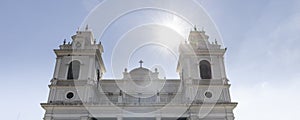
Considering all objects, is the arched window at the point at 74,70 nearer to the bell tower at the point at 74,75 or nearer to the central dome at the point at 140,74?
the bell tower at the point at 74,75

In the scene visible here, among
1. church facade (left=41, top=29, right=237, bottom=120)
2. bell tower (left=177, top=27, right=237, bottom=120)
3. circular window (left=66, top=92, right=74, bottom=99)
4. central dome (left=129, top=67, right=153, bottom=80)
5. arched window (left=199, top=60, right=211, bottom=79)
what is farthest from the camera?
central dome (left=129, top=67, right=153, bottom=80)

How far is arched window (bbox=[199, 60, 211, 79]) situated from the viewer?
88.4ft

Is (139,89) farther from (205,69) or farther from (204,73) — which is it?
(205,69)

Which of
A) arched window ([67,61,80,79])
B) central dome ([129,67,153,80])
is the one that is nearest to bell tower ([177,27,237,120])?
central dome ([129,67,153,80])

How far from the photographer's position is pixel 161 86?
88.5 feet

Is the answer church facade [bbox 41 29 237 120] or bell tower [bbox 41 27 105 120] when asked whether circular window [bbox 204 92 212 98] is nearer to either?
church facade [bbox 41 29 237 120]

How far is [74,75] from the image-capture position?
26.4m

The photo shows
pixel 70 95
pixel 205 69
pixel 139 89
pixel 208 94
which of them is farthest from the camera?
pixel 205 69

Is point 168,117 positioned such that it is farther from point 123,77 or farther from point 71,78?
point 71,78

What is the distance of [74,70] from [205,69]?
11.7 m

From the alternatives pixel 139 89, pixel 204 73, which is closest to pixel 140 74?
pixel 139 89

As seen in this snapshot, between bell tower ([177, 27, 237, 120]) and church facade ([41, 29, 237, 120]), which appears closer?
church facade ([41, 29, 237, 120])

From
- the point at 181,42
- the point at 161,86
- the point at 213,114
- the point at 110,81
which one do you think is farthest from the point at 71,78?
the point at 213,114

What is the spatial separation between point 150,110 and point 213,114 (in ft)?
16.4
